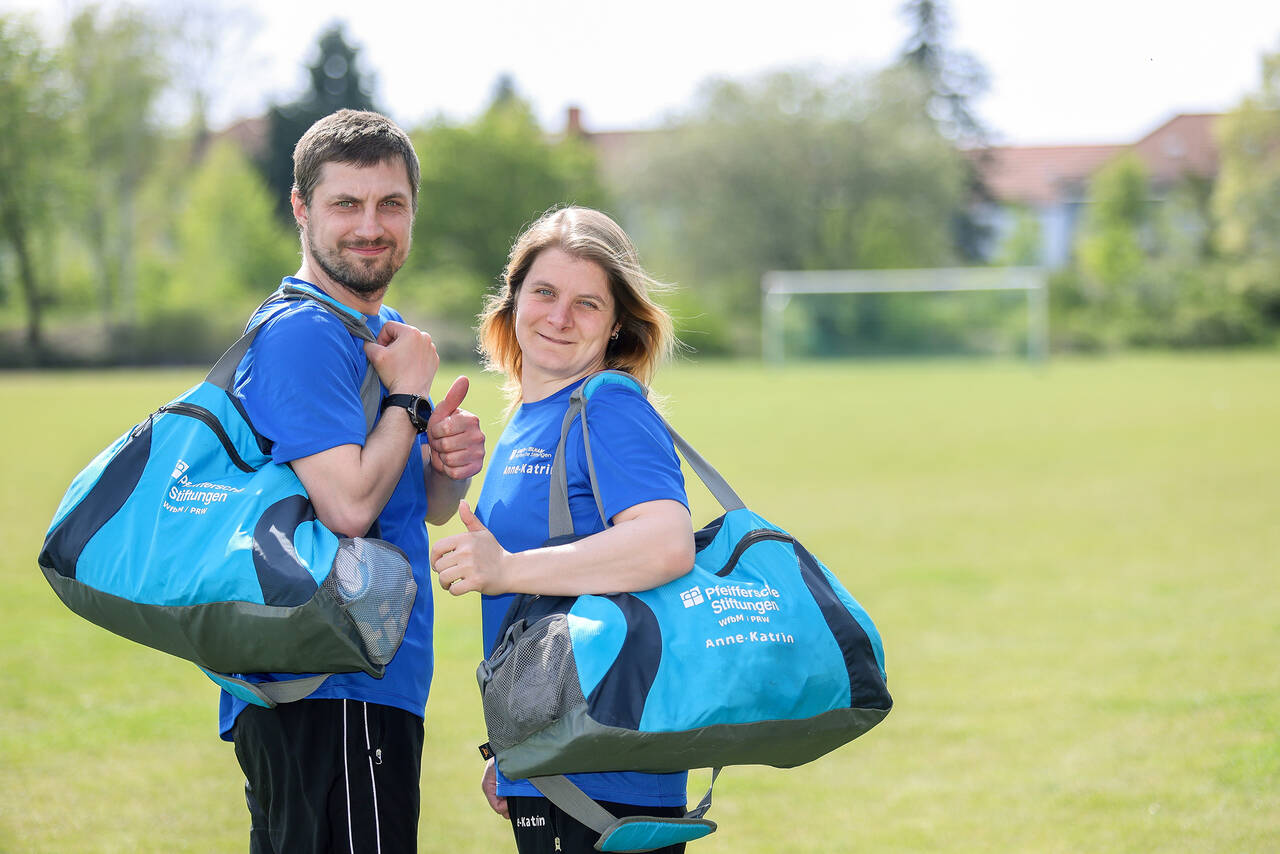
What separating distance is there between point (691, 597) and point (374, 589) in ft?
2.02

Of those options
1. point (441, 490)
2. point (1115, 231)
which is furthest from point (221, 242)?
point (441, 490)

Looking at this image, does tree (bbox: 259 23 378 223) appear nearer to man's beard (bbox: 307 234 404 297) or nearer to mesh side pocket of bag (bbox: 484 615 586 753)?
man's beard (bbox: 307 234 404 297)

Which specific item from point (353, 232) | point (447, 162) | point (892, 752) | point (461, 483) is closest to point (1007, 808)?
point (892, 752)

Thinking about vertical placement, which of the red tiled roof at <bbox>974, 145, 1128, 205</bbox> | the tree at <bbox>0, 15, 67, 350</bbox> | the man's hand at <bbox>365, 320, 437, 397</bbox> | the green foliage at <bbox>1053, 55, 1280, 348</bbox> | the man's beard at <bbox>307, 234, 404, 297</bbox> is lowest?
the green foliage at <bbox>1053, 55, 1280, 348</bbox>

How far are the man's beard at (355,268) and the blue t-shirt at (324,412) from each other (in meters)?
0.07

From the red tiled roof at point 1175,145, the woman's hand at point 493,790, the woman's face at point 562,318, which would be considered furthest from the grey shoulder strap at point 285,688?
the red tiled roof at point 1175,145

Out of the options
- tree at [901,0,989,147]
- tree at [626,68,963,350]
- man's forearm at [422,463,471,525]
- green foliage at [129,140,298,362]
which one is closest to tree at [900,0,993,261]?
tree at [901,0,989,147]

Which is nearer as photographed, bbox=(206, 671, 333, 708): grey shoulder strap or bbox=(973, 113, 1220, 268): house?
bbox=(206, 671, 333, 708): grey shoulder strap

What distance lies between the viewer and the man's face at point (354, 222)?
269 cm

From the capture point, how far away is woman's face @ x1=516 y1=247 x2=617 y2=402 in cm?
262

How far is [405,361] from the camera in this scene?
2676mm

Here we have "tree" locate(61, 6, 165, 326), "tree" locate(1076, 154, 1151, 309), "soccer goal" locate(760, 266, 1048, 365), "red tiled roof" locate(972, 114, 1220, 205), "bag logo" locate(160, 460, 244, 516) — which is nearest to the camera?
"bag logo" locate(160, 460, 244, 516)

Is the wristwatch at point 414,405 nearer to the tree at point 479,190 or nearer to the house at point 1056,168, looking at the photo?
the tree at point 479,190

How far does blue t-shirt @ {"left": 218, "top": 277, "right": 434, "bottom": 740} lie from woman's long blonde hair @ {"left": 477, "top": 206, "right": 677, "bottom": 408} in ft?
1.36
